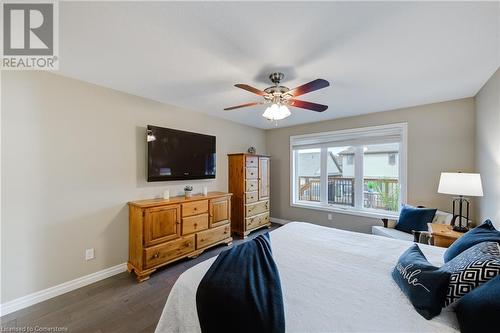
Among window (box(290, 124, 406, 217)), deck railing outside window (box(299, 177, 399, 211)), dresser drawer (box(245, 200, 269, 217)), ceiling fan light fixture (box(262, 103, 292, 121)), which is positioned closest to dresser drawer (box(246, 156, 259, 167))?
dresser drawer (box(245, 200, 269, 217))

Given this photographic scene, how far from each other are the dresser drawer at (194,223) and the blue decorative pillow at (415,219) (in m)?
2.95

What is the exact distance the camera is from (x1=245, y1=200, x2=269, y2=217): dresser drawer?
13.5 feet

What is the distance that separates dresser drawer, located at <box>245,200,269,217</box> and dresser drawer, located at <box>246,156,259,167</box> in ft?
2.73

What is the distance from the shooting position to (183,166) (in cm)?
332

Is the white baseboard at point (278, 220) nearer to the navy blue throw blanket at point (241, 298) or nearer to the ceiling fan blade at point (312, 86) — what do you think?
the ceiling fan blade at point (312, 86)

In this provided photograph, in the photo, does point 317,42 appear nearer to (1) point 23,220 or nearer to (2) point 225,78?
(2) point 225,78

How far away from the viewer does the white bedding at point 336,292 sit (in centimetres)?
97

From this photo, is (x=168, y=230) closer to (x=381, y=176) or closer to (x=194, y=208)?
(x=194, y=208)

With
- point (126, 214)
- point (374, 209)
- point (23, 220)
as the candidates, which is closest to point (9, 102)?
point (23, 220)

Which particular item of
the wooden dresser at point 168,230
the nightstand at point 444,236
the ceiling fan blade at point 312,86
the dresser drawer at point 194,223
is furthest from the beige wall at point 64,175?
the nightstand at point 444,236

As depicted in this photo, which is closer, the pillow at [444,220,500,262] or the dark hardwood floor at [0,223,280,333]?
the pillow at [444,220,500,262]

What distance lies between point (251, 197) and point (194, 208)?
1436 mm

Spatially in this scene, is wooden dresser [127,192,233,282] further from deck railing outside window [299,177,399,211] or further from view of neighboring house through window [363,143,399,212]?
view of neighboring house through window [363,143,399,212]

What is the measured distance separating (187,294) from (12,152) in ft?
7.42
